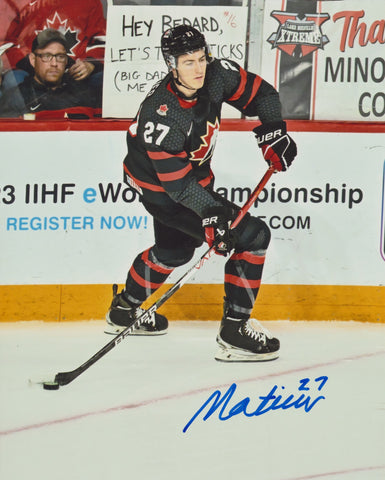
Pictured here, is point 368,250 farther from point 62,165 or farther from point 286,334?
point 62,165

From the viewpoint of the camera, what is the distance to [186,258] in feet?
12.5

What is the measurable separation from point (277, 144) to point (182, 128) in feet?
1.34

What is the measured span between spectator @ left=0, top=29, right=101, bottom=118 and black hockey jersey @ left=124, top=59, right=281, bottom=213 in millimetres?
566

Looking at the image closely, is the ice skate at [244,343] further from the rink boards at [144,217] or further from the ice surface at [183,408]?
the rink boards at [144,217]

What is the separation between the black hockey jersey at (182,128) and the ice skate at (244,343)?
21.5 inches

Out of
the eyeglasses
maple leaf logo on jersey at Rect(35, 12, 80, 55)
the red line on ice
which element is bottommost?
the red line on ice

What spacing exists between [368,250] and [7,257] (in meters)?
1.62

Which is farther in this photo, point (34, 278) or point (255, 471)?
point (34, 278)

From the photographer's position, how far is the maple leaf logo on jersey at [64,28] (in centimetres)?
411

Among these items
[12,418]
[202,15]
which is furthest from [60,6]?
[12,418]

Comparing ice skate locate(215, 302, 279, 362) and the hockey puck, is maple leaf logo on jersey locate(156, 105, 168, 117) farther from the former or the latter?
the hockey puck

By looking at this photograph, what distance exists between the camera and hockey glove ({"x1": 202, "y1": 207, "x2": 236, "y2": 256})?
3223 millimetres
